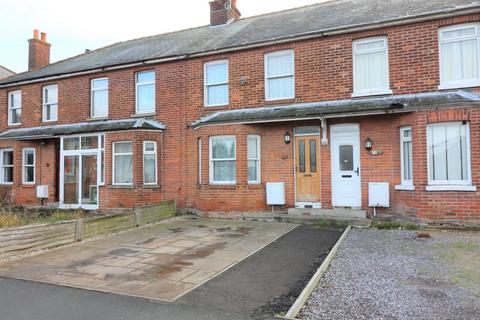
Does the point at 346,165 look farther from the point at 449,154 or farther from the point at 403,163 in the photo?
the point at 449,154

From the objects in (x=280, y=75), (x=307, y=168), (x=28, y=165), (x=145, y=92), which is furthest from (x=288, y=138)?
(x=28, y=165)

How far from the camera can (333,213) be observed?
10789mm

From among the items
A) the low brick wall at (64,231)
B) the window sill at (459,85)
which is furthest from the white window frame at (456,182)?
the low brick wall at (64,231)

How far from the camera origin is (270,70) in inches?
492

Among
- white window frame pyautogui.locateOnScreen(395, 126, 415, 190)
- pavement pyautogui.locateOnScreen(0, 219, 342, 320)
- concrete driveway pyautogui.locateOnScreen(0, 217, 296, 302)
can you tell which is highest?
white window frame pyautogui.locateOnScreen(395, 126, 415, 190)

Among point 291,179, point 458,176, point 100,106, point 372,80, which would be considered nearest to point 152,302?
point 291,179

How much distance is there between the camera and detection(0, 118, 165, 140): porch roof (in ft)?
44.3

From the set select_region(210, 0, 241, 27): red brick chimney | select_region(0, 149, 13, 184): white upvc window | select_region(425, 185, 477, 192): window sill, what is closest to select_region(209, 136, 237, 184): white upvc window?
select_region(425, 185, 477, 192): window sill

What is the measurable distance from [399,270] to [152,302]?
3978 mm

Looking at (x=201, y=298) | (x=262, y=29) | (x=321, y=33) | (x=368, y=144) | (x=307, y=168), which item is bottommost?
(x=201, y=298)

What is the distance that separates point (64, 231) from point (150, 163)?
5613mm

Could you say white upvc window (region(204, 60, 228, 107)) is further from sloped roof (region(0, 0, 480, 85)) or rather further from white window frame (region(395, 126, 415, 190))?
white window frame (region(395, 126, 415, 190))

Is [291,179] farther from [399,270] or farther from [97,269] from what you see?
[97,269]

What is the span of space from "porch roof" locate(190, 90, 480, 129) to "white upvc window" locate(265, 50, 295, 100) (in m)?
0.56
